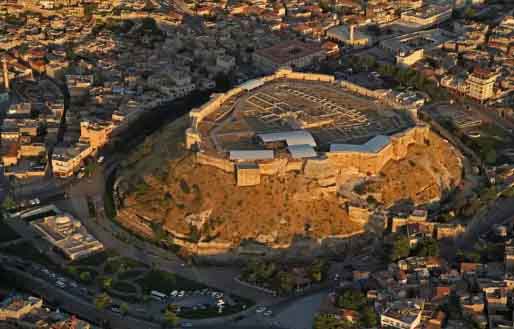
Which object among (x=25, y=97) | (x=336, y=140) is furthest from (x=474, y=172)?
(x=25, y=97)

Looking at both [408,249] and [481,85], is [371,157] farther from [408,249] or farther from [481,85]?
[481,85]

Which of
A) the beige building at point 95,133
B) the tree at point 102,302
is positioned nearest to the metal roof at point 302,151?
the tree at point 102,302

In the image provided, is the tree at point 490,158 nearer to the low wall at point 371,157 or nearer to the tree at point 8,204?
the low wall at point 371,157

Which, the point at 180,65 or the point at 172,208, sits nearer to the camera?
the point at 172,208

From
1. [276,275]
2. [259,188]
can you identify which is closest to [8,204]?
[259,188]

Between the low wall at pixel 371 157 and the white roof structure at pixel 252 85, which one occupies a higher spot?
the white roof structure at pixel 252 85

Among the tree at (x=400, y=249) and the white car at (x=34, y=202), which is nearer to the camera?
the tree at (x=400, y=249)

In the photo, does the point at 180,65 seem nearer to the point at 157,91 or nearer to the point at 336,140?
the point at 157,91
